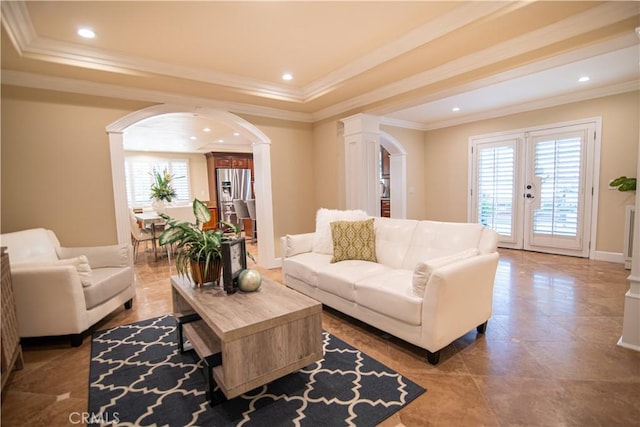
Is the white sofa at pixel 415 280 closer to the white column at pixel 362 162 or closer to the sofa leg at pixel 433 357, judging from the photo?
the sofa leg at pixel 433 357

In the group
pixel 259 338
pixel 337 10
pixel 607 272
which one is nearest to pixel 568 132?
pixel 607 272

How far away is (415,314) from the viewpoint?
6.82ft

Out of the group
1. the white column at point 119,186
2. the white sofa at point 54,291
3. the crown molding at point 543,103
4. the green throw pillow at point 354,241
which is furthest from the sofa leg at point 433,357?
the crown molding at point 543,103

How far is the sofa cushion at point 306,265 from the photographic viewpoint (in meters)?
3.09

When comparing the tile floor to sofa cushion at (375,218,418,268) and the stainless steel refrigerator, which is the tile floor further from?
the stainless steel refrigerator

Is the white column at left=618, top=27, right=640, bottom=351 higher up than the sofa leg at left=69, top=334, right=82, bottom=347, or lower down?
higher up

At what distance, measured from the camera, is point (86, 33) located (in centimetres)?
263

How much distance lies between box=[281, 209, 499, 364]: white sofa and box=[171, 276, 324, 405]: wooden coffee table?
0.66 meters

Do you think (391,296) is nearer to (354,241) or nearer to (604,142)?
(354,241)

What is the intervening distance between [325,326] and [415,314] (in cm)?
98

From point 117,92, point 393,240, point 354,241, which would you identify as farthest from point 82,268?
point 393,240

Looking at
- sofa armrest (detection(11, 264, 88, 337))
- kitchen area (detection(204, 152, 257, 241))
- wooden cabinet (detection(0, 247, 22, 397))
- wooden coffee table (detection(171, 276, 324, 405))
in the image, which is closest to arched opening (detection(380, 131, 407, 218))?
kitchen area (detection(204, 152, 257, 241))

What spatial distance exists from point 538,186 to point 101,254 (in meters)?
6.37

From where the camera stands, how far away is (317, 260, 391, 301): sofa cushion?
104 inches
